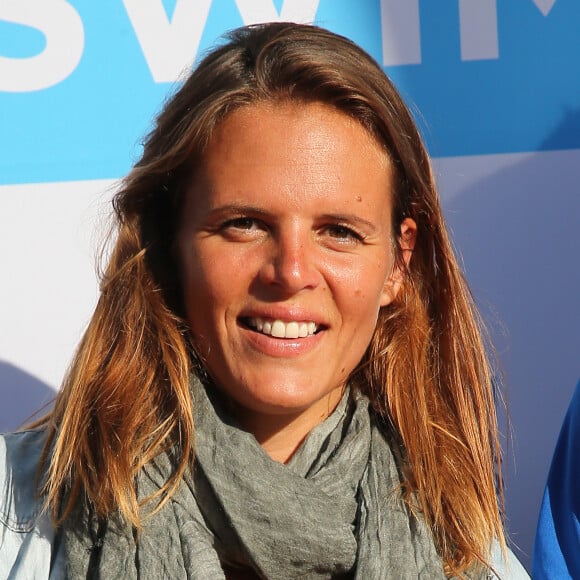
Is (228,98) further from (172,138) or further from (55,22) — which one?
(55,22)

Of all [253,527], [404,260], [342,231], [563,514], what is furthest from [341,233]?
[563,514]

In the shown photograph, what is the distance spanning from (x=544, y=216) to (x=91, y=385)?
120 cm

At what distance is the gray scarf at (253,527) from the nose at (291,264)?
0.26 metres

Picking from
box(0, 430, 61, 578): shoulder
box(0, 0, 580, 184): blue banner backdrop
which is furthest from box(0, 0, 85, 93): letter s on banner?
box(0, 430, 61, 578): shoulder

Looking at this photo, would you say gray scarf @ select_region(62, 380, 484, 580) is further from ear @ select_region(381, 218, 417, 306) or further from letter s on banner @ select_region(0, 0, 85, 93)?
letter s on banner @ select_region(0, 0, 85, 93)

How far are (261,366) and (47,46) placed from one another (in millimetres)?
1180

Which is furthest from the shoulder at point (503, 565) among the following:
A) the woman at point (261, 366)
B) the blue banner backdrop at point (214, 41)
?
the blue banner backdrop at point (214, 41)

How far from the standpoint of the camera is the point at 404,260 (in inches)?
64.8

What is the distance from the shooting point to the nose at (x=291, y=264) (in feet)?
4.51

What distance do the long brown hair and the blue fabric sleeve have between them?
198 mm

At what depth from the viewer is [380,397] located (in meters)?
1.66

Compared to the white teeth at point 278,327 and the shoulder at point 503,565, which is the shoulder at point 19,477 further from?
the shoulder at point 503,565

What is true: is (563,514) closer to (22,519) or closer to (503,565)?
(503,565)

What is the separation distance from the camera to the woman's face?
4.59 ft
